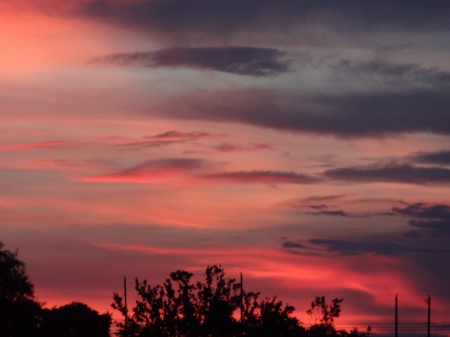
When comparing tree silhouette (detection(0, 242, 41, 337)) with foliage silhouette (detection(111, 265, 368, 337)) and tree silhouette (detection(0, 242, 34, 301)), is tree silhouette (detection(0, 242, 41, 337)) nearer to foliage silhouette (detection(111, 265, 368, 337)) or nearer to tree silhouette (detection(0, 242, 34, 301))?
tree silhouette (detection(0, 242, 34, 301))

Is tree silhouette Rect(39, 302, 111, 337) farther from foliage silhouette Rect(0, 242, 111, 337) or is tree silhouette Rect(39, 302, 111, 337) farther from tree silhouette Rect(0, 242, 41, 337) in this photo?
tree silhouette Rect(0, 242, 41, 337)

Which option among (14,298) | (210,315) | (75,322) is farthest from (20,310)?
(210,315)

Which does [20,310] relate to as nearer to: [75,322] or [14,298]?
[14,298]

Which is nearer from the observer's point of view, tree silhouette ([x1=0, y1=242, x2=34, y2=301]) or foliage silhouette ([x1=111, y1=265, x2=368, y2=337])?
foliage silhouette ([x1=111, y1=265, x2=368, y2=337])

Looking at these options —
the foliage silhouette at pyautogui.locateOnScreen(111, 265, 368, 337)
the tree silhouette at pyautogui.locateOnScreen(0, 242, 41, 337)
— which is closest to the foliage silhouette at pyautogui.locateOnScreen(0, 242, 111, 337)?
the tree silhouette at pyautogui.locateOnScreen(0, 242, 41, 337)

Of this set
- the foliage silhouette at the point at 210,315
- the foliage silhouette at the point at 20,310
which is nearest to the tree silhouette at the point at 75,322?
the foliage silhouette at the point at 20,310

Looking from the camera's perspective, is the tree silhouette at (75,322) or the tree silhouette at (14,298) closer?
the tree silhouette at (14,298)

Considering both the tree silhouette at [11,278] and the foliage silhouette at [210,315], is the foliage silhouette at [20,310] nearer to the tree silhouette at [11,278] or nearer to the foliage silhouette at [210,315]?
the tree silhouette at [11,278]

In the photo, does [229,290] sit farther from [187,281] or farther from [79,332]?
[79,332]

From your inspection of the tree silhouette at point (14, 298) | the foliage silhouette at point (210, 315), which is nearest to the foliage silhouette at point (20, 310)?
the tree silhouette at point (14, 298)

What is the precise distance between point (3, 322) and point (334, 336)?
186ft

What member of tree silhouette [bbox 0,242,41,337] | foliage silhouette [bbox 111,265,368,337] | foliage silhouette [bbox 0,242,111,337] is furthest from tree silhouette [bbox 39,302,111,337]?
foliage silhouette [bbox 111,265,368,337]

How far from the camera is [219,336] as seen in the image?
4516 cm

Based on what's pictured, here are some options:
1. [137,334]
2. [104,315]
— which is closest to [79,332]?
[104,315]
